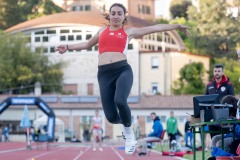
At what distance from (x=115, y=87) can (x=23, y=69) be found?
Result: 71020 mm

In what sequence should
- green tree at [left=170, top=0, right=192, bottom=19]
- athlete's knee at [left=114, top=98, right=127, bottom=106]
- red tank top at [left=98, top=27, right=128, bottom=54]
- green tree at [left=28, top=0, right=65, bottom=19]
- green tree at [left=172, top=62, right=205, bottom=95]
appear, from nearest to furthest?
athlete's knee at [left=114, top=98, right=127, bottom=106] < red tank top at [left=98, top=27, right=128, bottom=54] < green tree at [left=28, top=0, right=65, bottom=19] < green tree at [left=172, top=62, right=205, bottom=95] < green tree at [left=170, top=0, right=192, bottom=19]

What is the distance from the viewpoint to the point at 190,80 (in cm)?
8194

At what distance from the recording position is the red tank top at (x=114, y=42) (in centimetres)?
1288

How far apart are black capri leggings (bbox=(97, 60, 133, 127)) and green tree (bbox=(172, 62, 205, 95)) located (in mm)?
67900

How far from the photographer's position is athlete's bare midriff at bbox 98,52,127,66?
12.8m

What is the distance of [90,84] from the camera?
87375 mm

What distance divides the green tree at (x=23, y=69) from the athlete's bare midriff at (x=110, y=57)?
67.8 m

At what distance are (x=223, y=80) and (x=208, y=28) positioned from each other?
85233mm

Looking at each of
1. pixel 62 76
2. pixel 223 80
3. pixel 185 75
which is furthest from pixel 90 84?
pixel 223 80

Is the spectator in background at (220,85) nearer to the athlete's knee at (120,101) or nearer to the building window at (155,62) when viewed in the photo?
the athlete's knee at (120,101)

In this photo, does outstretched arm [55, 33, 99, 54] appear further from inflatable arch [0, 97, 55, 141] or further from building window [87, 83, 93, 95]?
building window [87, 83, 93, 95]

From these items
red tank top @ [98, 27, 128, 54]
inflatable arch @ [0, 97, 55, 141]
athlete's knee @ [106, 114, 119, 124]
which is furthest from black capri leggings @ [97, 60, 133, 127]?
inflatable arch @ [0, 97, 55, 141]

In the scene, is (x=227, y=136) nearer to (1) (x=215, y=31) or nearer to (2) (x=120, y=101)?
(2) (x=120, y=101)

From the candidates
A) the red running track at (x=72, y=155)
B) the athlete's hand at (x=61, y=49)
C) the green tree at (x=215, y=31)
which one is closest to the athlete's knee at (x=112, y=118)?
the athlete's hand at (x=61, y=49)
